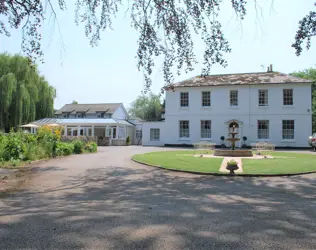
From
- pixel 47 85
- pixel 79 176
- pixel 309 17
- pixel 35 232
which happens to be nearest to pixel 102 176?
pixel 79 176

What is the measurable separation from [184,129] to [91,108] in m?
21.3

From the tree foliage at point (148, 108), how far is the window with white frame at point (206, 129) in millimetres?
31674

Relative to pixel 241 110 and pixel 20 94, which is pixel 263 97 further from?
pixel 20 94

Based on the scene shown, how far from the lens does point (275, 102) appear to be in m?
32.8

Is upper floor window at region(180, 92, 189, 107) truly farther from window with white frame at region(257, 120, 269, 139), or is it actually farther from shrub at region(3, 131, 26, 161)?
shrub at region(3, 131, 26, 161)

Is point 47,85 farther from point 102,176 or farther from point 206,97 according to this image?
point 102,176

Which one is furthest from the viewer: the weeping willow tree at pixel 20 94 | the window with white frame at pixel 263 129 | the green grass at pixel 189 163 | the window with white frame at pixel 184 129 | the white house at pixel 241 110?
the weeping willow tree at pixel 20 94

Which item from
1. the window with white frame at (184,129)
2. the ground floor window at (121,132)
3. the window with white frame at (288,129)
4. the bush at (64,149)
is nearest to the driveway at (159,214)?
the bush at (64,149)

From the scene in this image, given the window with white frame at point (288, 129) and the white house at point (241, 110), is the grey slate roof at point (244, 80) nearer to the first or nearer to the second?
the white house at point (241, 110)

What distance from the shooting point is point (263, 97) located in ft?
110

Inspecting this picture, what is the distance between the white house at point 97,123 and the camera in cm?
4150

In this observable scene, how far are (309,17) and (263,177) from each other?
6.69 meters

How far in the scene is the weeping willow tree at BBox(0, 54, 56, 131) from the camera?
38312 mm

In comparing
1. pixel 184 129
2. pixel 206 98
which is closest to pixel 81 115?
pixel 184 129
